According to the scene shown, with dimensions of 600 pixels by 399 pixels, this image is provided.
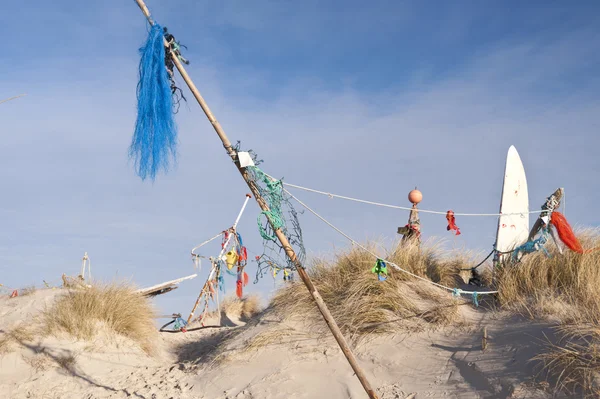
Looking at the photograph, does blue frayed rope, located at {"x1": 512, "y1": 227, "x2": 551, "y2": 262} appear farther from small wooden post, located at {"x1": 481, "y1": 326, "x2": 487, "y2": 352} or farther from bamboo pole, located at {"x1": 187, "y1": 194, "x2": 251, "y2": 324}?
bamboo pole, located at {"x1": 187, "y1": 194, "x2": 251, "y2": 324}

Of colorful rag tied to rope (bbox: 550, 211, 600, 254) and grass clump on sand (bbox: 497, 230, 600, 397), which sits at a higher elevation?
colorful rag tied to rope (bbox: 550, 211, 600, 254)

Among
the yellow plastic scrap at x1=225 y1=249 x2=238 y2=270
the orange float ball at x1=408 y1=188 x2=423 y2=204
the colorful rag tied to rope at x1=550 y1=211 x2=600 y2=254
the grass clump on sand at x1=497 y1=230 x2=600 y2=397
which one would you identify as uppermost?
the orange float ball at x1=408 y1=188 x2=423 y2=204

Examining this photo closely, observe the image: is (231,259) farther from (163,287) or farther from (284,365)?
(284,365)

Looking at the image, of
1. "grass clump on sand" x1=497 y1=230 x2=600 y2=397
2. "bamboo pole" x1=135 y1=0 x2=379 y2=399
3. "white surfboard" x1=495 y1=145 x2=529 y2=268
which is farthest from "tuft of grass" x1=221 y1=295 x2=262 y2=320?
"bamboo pole" x1=135 y1=0 x2=379 y2=399

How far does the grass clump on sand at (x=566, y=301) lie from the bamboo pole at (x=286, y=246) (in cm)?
194

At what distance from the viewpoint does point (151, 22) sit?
17.7 feet

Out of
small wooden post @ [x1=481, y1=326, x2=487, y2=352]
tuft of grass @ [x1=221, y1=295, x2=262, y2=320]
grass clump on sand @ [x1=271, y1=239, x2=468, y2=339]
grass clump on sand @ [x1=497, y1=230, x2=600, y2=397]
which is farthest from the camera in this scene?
tuft of grass @ [x1=221, y1=295, x2=262, y2=320]

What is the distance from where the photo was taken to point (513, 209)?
30.2 feet

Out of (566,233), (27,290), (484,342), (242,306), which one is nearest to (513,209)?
(566,233)

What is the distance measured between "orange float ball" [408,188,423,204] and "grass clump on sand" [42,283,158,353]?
225 inches

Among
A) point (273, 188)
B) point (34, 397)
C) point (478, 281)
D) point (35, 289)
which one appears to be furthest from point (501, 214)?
point (35, 289)

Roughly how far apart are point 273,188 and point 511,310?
4.14 metres

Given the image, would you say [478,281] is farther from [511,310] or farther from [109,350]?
[109,350]

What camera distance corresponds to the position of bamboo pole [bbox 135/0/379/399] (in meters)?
5.25
